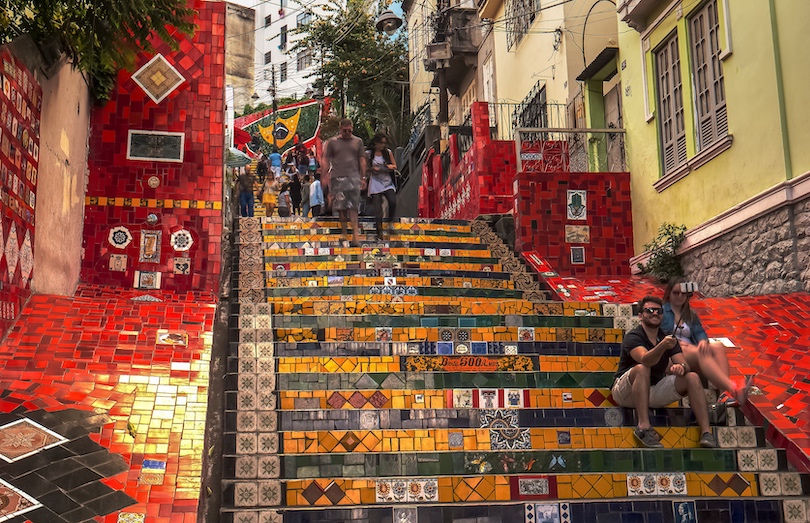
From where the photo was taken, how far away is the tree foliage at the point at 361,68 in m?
31.7

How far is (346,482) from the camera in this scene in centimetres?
588

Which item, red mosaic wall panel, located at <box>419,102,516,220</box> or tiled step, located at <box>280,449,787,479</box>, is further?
red mosaic wall panel, located at <box>419,102,516,220</box>

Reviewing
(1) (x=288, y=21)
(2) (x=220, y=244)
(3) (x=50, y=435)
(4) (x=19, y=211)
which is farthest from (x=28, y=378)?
(1) (x=288, y=21)

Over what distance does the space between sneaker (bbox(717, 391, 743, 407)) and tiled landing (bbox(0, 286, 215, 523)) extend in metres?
3.71

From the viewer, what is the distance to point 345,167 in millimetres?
11469

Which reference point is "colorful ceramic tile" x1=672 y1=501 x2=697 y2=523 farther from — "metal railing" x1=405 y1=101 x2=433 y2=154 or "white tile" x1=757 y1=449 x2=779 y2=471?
"metal railing" x1=405 y1=101 x2=433 y2=154

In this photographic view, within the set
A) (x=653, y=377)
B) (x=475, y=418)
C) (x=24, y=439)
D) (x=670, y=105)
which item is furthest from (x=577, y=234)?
(x=24, y=439)

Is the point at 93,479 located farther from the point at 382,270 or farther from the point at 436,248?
the point at 436,248

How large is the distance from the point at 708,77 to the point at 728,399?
5.63 metres

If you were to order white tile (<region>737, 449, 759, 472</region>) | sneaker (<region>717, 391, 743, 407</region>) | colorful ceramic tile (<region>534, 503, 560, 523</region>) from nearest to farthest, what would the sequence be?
colorful ceramic tile (<region>534, 503, 560, 523</region>) → white tile (<region>737, 449, 759, 472</region>) → sneaker (<region>717, 391, 743, 407</region>)

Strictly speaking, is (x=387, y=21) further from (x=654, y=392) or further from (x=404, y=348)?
(x=654, y=392)

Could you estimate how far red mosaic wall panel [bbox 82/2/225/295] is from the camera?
975 cm

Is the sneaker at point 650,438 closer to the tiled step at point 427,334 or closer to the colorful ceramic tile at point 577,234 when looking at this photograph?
the tiled step at point 427,334

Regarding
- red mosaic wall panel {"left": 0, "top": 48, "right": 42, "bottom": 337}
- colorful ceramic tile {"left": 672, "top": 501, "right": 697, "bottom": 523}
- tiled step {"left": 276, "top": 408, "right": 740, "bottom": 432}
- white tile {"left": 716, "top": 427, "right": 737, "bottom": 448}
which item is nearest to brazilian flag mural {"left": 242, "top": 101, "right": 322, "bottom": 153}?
red mosaic wall panel {"left": 0, "top": 48, "right": 42, "bottom": 337}
